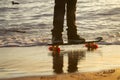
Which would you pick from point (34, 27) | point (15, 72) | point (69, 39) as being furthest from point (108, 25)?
point (15, 72)

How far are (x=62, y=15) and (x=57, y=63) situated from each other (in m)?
1.52

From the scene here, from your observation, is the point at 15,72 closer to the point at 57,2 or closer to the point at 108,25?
the point at 57,2

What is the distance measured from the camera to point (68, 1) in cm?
786

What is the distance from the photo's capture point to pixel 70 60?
6805 millimetres

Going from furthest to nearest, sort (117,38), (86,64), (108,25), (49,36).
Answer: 1. (108,25)
2. (49,36)
3. (117,38)
4. (86,64)

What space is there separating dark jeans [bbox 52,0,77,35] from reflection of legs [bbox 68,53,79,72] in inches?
29.4

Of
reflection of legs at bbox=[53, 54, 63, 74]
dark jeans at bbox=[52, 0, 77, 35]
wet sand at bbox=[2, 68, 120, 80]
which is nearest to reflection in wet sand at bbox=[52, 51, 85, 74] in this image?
reflection of legs at bbox=[53, 54, 63, 74]

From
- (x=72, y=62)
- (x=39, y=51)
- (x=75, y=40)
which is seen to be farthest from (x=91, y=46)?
(x=72, y=62)

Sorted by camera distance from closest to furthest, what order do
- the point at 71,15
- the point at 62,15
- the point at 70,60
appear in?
the point at 70,60 → the point at 62,15 → the point at 71,15

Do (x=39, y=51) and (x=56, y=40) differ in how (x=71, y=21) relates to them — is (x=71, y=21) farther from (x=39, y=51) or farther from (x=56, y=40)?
(x=39, y=51)

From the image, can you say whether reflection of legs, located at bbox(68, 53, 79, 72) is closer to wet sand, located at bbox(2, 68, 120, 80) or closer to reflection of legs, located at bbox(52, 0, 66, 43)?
wet sand, located at bbox(2, 68, 120, 80)

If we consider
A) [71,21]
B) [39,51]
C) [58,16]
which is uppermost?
[58,16]

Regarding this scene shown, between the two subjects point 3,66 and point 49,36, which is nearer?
point 3,66

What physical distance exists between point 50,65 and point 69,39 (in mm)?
1868
